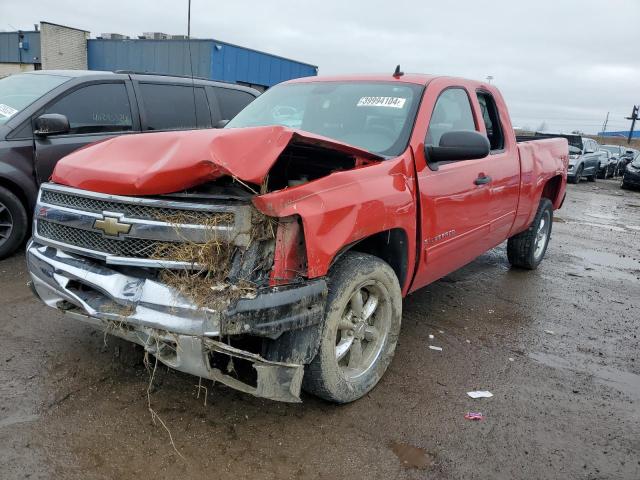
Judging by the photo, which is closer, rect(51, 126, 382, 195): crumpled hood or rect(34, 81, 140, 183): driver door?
rect(51, 126, 382, 195): crumpled hood

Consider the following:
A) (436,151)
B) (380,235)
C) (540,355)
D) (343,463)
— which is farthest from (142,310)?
(540,355)

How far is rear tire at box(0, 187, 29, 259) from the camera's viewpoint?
500 centimetres

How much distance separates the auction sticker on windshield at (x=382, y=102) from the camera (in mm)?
3625

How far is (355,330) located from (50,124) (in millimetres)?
3769

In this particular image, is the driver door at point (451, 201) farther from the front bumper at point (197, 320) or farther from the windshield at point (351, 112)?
the front bumper at point (197, 320)

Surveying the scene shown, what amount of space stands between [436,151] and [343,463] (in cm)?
201

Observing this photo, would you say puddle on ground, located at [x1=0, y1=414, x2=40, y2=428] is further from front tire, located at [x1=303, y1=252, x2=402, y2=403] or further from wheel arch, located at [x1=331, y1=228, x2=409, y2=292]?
wheel arch, located at [x1=331, y1=228, x2=409, y2=292]

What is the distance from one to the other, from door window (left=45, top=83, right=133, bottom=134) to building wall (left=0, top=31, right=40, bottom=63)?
66.8 ft

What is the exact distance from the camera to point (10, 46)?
24.2 meters

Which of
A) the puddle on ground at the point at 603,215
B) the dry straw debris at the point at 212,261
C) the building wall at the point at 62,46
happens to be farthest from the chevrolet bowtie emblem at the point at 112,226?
the building wall at the point at 62,46

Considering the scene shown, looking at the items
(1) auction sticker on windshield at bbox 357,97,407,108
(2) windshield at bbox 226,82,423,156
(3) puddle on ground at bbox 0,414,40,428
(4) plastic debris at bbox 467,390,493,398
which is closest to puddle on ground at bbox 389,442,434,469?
(4) plastic debris at bbox 467,390,493,398

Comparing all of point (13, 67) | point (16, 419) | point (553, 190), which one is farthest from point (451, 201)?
point (13, 67)

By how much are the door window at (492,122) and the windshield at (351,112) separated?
1.20m

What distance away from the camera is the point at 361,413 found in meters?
2.91
